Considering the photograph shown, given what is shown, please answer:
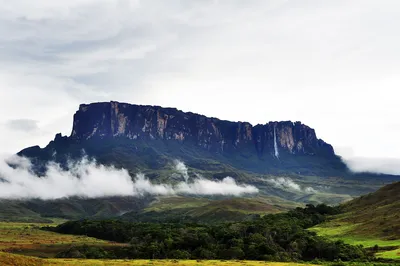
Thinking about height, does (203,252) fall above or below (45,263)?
below

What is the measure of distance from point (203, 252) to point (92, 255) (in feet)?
134

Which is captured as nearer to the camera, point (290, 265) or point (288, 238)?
point (290, 265)

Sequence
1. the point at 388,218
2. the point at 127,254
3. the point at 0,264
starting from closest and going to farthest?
1. the point at 0,264
2. the point at 127,254
3. the point at 388,218

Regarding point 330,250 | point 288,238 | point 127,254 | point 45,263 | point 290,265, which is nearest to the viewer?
point 45,263

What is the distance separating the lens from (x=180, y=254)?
158250 millimetres

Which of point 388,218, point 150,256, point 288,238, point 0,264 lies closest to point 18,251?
point 150,256

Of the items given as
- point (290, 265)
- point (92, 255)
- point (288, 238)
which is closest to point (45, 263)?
point (290, 265)

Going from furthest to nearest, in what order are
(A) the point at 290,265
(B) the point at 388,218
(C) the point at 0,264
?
(B) the point at 388,218 → (A) the point at 290,265 → (C) the point at 0,264

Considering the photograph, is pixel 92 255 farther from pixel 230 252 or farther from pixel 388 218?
pixel 388 218

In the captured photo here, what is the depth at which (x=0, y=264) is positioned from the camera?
2813 inches

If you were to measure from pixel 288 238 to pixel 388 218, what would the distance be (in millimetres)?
52753

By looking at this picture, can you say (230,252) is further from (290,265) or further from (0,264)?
(0,264)

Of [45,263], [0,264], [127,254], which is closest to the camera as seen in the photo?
[0,264]

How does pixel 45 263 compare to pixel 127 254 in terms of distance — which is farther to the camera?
pixel 127 254
